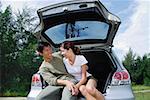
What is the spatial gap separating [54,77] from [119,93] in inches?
35.0

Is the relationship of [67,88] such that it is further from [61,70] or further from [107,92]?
[107,92]

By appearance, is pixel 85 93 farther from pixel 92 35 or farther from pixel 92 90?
pixel 92 35

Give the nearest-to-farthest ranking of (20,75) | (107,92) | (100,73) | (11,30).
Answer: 1. (107,92)
2. (100,73)
3. (20,75)
4. (11,30)

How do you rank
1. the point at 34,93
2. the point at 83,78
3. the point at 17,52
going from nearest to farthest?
the point at 83,78 → the point at 34,93 → the point at 17,52

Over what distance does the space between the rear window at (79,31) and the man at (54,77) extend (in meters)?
1.04

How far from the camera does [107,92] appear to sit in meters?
4.87

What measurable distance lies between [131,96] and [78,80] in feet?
2.69

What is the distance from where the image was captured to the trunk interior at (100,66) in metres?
5.34

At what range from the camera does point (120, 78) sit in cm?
503

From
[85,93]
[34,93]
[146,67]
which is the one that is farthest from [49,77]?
[146,67]

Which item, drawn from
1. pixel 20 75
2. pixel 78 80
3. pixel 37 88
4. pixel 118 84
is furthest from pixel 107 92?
pixel 20 75

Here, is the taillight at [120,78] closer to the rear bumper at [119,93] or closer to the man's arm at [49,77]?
the rear bumper at [119,93]

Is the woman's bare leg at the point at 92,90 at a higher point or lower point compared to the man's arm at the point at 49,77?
lower

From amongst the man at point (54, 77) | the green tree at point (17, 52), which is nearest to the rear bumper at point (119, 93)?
the man at point (54, 77)
